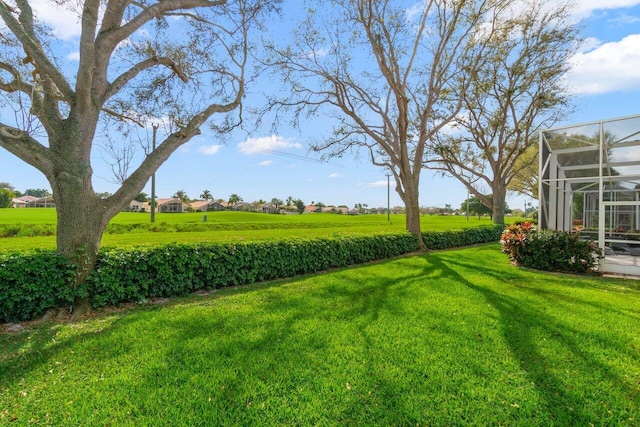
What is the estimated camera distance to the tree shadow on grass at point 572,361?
8.14ft

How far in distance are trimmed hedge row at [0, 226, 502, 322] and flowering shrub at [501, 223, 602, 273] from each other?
479 centimetres

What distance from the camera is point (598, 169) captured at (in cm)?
1108

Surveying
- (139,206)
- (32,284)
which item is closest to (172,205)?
(139,206)

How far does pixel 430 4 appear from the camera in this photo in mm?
11320

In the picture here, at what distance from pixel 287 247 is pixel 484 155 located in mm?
18521

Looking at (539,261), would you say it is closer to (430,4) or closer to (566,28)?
(430,4)

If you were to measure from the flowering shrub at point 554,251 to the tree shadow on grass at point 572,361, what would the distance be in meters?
3.49

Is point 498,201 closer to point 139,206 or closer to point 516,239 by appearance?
point 516,239

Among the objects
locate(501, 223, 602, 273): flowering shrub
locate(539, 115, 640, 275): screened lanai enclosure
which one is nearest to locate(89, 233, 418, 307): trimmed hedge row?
locate(501, 223, 602, 273): flowering shrub

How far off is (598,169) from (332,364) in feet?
43.0

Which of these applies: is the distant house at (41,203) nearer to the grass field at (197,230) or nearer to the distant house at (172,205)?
the distant house at (172,205)

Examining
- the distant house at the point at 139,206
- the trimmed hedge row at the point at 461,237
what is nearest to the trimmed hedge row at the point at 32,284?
the trimmed hedge row at the point at 461,237

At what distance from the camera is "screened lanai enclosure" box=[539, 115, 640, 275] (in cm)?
859

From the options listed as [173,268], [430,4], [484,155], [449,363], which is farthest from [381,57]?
[484,155]
